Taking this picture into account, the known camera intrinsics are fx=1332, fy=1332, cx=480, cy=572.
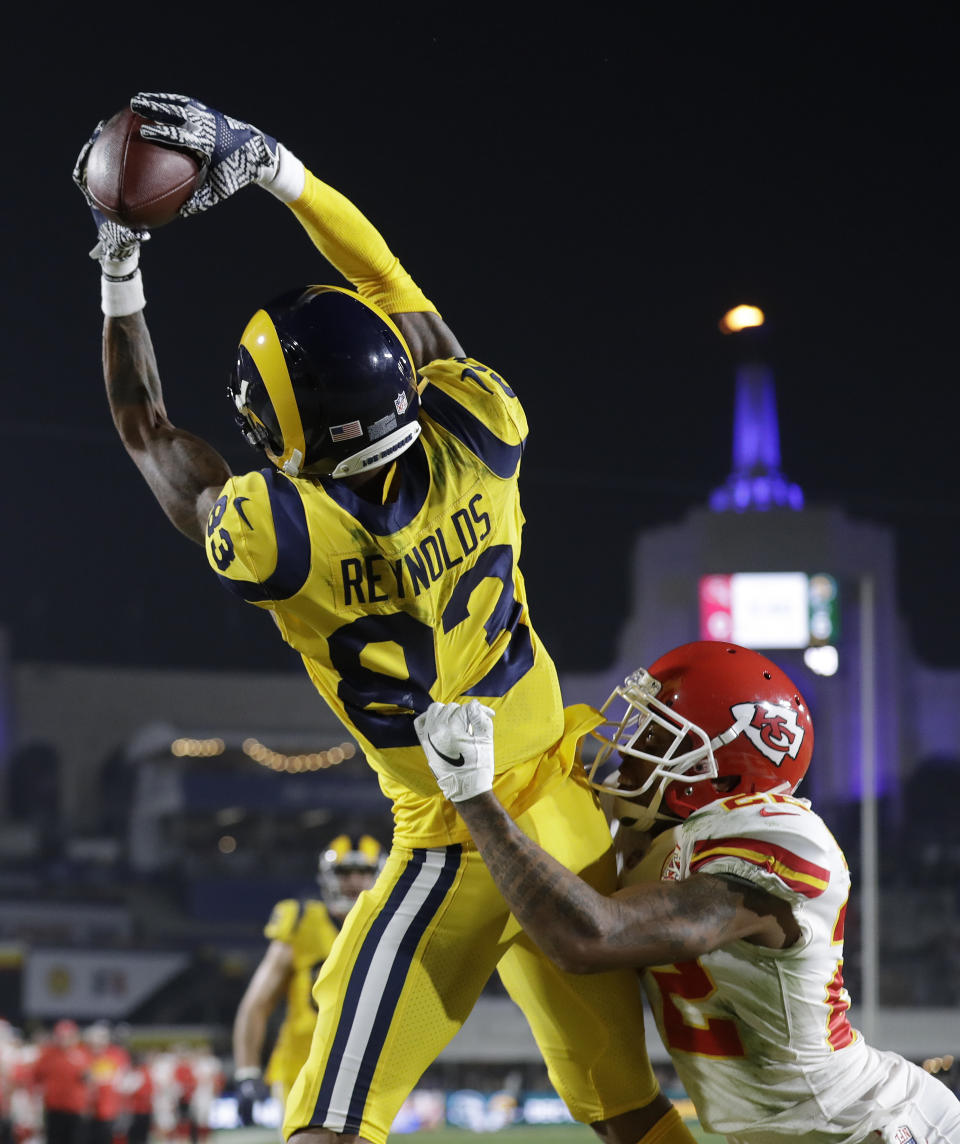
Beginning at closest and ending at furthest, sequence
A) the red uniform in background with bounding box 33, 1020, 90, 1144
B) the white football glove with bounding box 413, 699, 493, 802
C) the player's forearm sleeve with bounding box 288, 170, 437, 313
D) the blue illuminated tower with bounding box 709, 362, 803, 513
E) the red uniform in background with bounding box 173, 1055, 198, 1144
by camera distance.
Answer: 1. the white football glove with bounding box 413, 699, 493, 802
2. the player's forearm sleeve with bounding box 288, 170, 437, 313
3. the red uniform in background with bounding box 33, 1020, 90, 1144
4. the red uniform in background with bounding box 173, 1055, 198, 1144
5. the blue illuminated tower with bounding box 709, 362, 803, 513

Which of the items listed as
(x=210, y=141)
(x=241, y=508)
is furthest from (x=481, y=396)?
(x=210, y=141)

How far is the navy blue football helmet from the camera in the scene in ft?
6.27

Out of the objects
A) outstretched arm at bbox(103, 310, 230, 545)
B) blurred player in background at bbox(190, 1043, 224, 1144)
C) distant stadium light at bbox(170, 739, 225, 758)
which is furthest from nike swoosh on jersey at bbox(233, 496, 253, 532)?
distant stadium light at bbox(170, 739, 225, 758)

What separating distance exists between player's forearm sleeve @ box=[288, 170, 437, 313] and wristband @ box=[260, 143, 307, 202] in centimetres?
3

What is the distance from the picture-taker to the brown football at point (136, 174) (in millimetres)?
2105

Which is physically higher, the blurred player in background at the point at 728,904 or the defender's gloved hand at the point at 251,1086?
the blurred player in background at the point at 728,904

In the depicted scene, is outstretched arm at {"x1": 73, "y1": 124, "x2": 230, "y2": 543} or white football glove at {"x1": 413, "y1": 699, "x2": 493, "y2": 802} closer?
white football glove at {"x1": 413, "y1": 699, "x2": 493, "y2": 802}

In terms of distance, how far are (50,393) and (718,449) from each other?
43.7 ft

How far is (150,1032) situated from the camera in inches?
589

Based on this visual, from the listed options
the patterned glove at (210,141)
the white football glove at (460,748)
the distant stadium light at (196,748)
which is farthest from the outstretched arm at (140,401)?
the distant stadium light at (196,748)

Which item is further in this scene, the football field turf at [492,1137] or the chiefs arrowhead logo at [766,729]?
the football field turf at [492,1137]

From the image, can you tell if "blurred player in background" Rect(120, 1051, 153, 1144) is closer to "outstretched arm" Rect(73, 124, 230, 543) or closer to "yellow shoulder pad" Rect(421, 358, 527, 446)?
"outstretched arm" Rect(73, 124, 230, 543)

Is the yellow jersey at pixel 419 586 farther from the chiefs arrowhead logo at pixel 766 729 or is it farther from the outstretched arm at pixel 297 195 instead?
the chiefs arrowhead logo at pixel 766 729

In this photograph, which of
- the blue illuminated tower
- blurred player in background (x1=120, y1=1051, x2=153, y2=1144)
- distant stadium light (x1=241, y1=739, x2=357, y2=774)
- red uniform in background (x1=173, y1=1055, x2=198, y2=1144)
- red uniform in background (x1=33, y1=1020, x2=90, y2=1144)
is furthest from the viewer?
the blue illuminated tower
